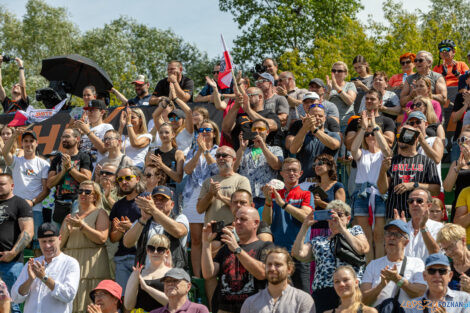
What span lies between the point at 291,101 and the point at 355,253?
496cm

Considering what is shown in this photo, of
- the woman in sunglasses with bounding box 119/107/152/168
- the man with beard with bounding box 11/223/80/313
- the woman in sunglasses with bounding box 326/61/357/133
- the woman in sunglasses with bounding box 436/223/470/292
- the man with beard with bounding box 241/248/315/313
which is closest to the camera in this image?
the man with beard with bounding box 241/248/315/313

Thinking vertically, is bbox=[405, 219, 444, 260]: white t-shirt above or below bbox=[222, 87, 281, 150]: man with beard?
below

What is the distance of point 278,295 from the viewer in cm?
672

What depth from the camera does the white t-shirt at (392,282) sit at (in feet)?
21.9

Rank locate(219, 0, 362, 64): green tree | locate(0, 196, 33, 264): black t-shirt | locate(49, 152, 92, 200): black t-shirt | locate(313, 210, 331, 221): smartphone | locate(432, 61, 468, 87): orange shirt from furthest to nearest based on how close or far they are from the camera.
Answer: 1. locate(219, 0, 362, 64): green tree
2. locate(432, 61, 468, 87): orange shirt
3. locate(49, 152, 92, 200): black t-shirt
4. locate(0, 196, 33, 264): black t-shirt
5. locate(313, 210, 331, 221): smartphone

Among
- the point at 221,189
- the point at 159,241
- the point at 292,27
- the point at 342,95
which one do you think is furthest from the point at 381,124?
the point at 292,27

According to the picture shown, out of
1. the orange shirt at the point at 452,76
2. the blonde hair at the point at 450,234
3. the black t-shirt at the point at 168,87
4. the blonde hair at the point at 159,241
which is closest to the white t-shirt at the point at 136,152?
the black t-shirt at the point at 168,87

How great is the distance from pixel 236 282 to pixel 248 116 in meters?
3.77

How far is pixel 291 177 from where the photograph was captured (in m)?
8.71

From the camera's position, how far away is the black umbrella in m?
14.7

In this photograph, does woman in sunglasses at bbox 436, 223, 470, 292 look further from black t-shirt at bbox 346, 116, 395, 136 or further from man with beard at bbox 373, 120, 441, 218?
black t-shirt at bbox 346, 116, 395, 136

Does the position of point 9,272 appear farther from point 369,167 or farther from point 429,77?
point 429,77

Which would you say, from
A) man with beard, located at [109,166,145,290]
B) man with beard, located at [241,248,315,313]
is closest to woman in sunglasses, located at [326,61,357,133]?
man with beard, located at [109,166,145,290]

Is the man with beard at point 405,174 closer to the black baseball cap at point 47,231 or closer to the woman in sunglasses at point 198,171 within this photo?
the woman in sunglasses at point 198,171
